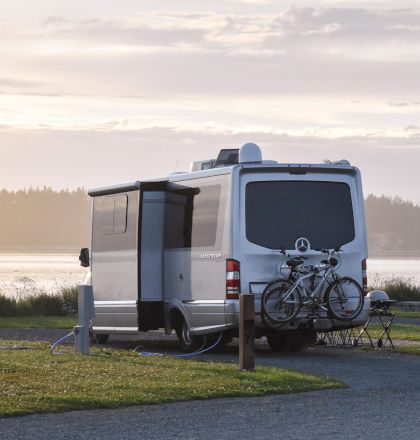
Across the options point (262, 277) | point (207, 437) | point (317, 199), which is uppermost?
point (317, 199)

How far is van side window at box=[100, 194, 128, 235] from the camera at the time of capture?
19.3 m

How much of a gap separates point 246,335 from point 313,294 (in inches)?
117

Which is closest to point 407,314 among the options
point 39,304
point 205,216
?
point 39,304

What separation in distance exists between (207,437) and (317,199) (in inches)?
329

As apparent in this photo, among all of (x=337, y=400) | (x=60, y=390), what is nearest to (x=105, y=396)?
(x=60, y=390)

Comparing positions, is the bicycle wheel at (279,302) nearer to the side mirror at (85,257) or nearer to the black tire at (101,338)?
the black tire at (101,338)

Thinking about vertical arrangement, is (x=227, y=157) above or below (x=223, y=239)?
above

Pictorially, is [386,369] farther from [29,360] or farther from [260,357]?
[29,360]

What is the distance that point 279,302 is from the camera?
1709 centimetres

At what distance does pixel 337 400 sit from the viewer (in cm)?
1223

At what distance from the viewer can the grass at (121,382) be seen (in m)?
11.9

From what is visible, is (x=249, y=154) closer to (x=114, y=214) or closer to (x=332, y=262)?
(x=332, y=262)

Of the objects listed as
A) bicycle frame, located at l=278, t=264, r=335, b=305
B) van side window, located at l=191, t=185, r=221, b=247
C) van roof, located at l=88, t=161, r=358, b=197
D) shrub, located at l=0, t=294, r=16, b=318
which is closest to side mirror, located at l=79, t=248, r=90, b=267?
van roof, located at l=88, t=161, r=358, b=197

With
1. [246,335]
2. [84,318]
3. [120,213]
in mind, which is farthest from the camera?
[120,213]
